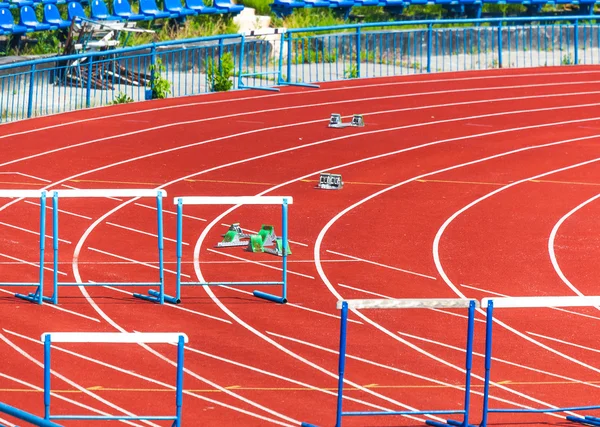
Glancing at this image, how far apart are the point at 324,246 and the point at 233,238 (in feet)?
3.27

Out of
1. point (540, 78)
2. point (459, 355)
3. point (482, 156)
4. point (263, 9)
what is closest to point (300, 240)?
point (459, 355)

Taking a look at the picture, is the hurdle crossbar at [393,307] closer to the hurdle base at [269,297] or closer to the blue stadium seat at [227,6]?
the hurdle base at [269,297]

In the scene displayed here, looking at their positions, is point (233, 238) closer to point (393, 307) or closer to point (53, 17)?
point (393, 307)

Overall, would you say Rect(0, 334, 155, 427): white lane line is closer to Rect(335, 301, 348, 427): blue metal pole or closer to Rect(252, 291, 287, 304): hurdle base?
Rect(335, 301, 348, 427): blue metal pole

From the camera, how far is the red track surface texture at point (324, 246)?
999 cm

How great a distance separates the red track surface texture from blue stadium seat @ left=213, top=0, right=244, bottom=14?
5.07 metres

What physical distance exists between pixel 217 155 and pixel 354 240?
4.95 m

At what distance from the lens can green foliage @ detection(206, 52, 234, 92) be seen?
79.0 ft

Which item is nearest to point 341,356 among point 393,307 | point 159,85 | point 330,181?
point 393,307

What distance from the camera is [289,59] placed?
80.9 feet

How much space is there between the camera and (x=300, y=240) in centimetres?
1459

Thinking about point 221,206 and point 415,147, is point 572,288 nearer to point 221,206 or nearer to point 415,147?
point 221,206

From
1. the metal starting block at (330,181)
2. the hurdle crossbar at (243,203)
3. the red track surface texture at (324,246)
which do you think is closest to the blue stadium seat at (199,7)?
the red track surface texture at (324,246)

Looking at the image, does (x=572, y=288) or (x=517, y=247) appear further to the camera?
(x=517, y=247)
